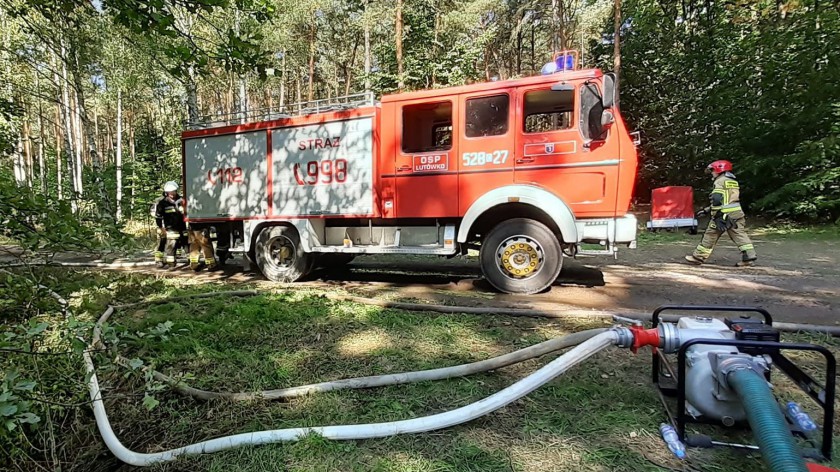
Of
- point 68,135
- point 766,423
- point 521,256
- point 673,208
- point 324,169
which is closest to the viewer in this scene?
point 766,423

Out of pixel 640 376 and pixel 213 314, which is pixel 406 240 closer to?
pixel 213 314

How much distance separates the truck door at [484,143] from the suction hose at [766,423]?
12.1 ft

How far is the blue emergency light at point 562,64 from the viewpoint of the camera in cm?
522

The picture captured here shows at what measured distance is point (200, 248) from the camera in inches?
297

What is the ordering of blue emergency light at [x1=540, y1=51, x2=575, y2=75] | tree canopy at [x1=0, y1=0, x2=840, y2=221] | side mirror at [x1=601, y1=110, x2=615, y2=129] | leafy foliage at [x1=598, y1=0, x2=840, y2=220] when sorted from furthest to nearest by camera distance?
leafy foliage at [x1=598, y1=0, x2=840, y2=220] → tree canopy at [x1=0, y1=0, x2=840, y2=221] → blue emergency light at [x1=540, y1=51, x2=575, y2=75] → side mirror at [x1=601, y1=110, x2=615, y2=129]

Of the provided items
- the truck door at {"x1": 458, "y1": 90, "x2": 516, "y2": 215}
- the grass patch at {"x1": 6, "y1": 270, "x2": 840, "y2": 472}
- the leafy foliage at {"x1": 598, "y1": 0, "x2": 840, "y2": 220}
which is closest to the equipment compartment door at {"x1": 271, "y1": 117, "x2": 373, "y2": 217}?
the truck door at {"x1": 458, "y1": 90, "x2": 516, "y2": 215}

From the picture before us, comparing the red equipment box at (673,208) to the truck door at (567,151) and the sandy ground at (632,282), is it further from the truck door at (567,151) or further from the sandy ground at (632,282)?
the truck door at (567,151)

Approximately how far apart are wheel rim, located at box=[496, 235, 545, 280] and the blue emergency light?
2.12 meters

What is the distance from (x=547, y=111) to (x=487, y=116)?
2.46ft

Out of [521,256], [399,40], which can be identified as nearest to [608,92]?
[521,256]

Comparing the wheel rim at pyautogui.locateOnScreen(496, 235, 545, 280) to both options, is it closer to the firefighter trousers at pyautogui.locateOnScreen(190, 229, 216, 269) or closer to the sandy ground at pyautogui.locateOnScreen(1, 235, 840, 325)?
the sandy ground at pyautogui.locateOnScreen(1, 235, 840, 325)

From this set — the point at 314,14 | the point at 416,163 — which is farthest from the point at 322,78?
the point at 416,163

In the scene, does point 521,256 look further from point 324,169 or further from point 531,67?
point 531,67

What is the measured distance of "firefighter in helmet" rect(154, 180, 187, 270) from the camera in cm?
789
